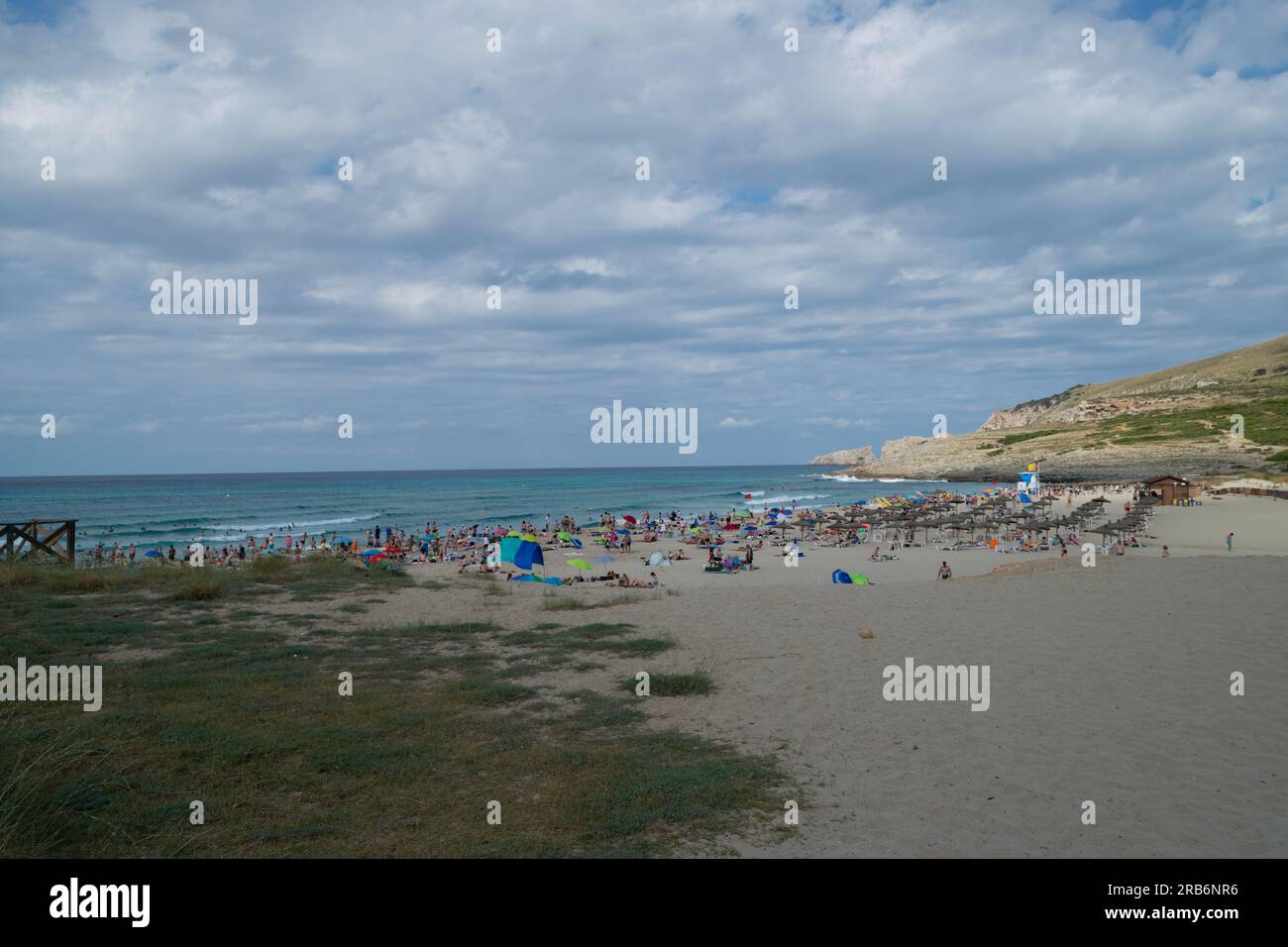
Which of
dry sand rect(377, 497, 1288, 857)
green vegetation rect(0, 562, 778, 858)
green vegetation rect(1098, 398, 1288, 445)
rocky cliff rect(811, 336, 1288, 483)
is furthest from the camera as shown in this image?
green vegetation rect(1098, 398, 1288, 445)

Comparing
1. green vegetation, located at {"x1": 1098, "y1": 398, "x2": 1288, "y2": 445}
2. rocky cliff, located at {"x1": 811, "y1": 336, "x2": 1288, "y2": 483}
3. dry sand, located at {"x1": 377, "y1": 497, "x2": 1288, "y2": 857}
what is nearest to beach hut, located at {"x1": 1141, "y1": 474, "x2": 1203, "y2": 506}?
rocky cliff, located at {"x1": 811, "y1": 336, "x2": 1288, "y2": 483}

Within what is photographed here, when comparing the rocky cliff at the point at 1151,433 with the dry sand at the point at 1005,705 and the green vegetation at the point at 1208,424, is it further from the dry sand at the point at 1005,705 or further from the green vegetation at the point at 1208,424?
the dry sand at the point at 1005,705

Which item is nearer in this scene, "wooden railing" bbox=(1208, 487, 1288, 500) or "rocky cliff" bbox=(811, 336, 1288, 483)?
"wooden railing" bbox=(1208, 487, 1288, 500)

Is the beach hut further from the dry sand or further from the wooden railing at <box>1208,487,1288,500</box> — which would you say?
the dry sand

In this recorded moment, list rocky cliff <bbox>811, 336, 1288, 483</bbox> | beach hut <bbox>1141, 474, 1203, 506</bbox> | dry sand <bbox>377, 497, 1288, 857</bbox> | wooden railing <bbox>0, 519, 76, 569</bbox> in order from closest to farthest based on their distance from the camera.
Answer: dry sand <bbox>377, 497, 1288, 857</bbox>, wooden railing <bbox>0, 519, 76, 569</bbox>, beach hut <bbox>1141, 474, 1203, 506</bbox>, rocky cliff <bbox>811, 336, 1288, 483</bbox>

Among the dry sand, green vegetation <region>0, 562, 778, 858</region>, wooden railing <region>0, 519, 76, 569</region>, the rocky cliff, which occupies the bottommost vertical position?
the dry sand

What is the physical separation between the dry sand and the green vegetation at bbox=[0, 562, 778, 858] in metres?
0.73

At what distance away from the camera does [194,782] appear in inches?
209

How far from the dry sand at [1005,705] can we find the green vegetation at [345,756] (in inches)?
28.9

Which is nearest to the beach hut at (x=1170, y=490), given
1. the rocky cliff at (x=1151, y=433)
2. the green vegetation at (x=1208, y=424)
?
the rocky cliff at (x=1151, y=433)

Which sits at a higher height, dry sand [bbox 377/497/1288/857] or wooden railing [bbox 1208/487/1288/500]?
wooden railing [bbox 1208/487/1288/500]

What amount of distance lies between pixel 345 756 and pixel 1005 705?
6690mm

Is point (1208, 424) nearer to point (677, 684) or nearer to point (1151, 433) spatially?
point (1151, 433)

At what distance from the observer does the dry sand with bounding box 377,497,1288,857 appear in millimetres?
4965
